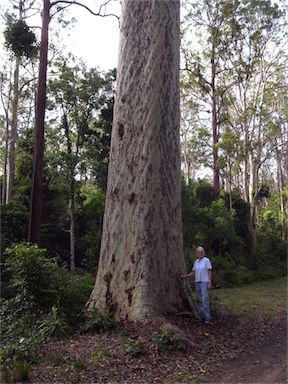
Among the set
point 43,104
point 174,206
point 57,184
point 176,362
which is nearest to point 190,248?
point 57,184

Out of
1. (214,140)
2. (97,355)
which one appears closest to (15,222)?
(97,355)

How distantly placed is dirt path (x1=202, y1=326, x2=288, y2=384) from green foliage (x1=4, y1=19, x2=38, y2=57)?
11.0 metres

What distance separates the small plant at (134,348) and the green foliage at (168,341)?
0.77 ft

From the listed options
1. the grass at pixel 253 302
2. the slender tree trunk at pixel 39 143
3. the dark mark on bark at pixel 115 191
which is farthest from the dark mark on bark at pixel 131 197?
the slender tree trunk at pixel 39 143

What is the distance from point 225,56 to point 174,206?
60.9ft

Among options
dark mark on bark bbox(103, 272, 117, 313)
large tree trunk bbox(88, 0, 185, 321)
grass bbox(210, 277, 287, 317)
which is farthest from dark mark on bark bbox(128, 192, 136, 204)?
grass bbox(210, 277, 287, 317)

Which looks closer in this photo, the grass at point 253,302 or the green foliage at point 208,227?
the grass at point 253,302

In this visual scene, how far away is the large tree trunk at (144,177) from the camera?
8.21m

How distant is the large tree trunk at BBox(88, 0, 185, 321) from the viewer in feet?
26.9

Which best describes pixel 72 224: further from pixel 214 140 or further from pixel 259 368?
pixel 259 368

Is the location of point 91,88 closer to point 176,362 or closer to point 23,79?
point 23,79

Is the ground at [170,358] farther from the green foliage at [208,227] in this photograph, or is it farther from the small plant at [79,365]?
the green foliage at [208,227]

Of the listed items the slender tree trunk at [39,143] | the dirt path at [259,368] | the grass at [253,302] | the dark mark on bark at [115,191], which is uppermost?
the slender tree trunk at [39,143]

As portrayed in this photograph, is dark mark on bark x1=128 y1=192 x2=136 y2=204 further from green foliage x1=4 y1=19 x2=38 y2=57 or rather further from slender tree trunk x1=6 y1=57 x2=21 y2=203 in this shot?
slender tree trunk x1=6 y1=57 x2=21 y2=203
